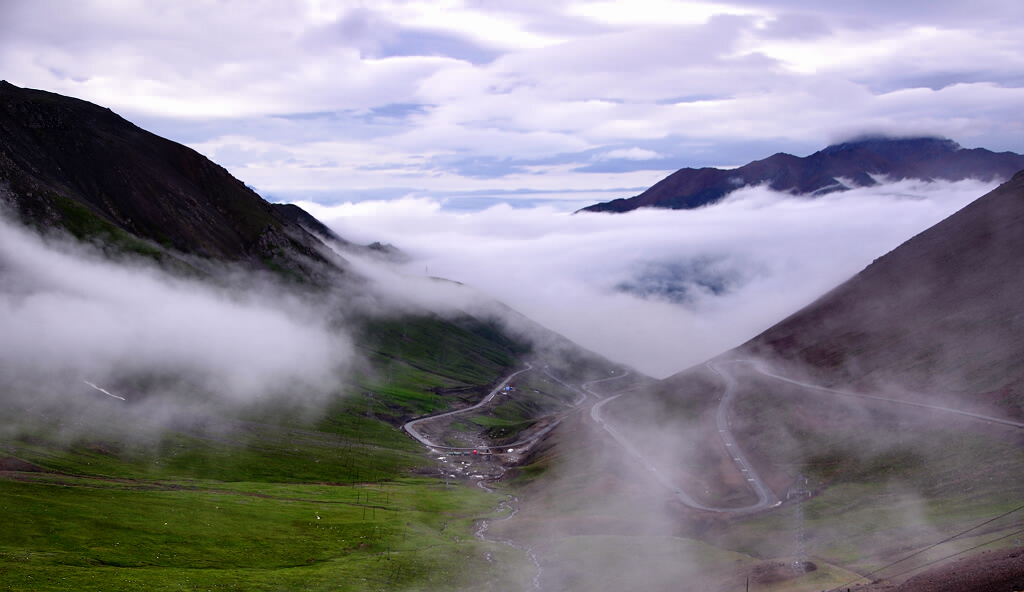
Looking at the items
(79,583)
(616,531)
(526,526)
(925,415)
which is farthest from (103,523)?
(925,415)

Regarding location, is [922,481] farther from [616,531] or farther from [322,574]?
[322,574]

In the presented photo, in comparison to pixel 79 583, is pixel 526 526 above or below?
below

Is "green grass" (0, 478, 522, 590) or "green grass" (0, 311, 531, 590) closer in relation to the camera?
"green grass" (0, 478, 522, 590)

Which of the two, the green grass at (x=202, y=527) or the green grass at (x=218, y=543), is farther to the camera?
the green grass at (x=202, y=527)

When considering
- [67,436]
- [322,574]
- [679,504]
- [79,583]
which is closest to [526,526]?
[679,504]

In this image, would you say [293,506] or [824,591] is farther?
[293,506]

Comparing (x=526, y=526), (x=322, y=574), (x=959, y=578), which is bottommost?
(x=526, y=526)

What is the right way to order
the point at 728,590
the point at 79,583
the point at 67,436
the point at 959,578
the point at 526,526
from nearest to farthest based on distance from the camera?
the point at 959,578 → the point at 79,583 → the point at 728,590 → the point at 526,526 → the point at 67,436

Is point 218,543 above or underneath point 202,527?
underneath

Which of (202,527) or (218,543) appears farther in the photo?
(202,527)

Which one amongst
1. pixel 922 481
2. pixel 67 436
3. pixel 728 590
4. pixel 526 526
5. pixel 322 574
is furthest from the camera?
pixel 67 436
